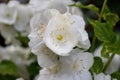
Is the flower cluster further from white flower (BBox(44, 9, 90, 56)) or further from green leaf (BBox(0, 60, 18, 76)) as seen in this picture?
green leaf (BBox(0, 60, 18, 76))

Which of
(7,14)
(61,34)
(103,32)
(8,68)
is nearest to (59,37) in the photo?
(61,34)

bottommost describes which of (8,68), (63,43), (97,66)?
(8,68)

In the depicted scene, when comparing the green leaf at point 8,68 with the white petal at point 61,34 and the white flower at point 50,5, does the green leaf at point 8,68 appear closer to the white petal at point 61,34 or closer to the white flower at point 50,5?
the white flower at point 50,5

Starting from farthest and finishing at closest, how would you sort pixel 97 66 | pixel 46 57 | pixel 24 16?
1. pixel 24 16
2. pixel 97 66
3. pixel 46 57

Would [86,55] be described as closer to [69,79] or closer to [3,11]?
[69,79]

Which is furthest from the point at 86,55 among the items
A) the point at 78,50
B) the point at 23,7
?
the point at 23,7

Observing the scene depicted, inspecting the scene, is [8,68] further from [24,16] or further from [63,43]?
[63,43]

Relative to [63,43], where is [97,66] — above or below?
below
